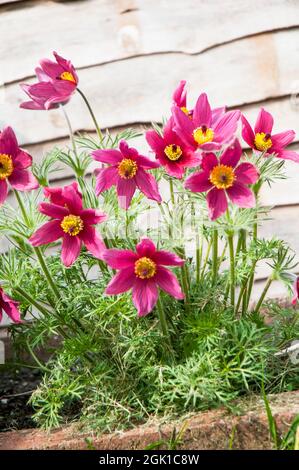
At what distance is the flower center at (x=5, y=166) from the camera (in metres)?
1.66

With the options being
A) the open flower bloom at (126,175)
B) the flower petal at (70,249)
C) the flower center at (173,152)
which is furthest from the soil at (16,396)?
the flower center at (173,152)

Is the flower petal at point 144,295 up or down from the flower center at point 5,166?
down

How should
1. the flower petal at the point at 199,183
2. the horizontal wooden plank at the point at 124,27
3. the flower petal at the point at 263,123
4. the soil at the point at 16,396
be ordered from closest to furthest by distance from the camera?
the flower petal at the point at 199,183 → the flower petal at the point at 263,123 → the soil at the point at 16,396 → the horizontal wooden plank at the point at 124,27

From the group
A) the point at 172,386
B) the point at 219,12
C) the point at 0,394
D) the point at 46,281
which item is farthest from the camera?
the point at 219,12

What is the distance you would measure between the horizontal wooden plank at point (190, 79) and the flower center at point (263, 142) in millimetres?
812

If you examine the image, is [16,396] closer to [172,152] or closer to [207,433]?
[207,433]

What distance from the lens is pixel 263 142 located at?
68.5 inches

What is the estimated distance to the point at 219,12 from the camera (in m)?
2.51

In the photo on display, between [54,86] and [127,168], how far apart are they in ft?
0.79

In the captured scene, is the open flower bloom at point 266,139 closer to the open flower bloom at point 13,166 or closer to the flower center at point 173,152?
the flower center at point 173,152
